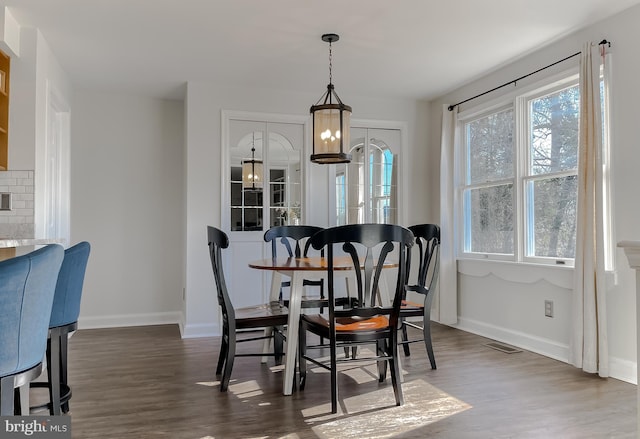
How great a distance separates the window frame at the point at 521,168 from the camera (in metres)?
3.52

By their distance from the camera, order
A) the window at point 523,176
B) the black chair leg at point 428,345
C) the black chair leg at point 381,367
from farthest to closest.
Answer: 1. the window at point 523,176
2. the black chair leg at point 428,345
3. the black chair leg at point 381,367

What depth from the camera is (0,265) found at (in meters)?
1.34

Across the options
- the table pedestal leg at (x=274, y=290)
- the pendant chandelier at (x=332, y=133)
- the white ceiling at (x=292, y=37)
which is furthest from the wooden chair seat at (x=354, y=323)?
the white ceiling at (x=292, y=37)

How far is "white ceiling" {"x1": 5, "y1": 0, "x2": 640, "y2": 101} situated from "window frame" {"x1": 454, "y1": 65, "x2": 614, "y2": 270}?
13.1 inches

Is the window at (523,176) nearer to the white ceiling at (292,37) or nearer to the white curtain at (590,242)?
the white curtain at (590,242)

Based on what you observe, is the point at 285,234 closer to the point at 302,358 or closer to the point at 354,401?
the point at 302,358

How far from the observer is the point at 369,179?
5578mm

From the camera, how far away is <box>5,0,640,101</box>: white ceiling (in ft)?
10.9

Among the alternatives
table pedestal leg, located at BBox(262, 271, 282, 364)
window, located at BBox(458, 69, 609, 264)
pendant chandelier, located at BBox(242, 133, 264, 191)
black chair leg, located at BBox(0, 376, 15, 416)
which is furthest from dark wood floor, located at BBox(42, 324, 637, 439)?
pendant chandelier, located at BBox(242, 133, 264, 191)

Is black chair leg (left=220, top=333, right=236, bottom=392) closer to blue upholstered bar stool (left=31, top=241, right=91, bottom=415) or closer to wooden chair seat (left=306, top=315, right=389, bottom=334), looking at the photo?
wooden chair seat (left=306, top=315, right=389, bottom=334)

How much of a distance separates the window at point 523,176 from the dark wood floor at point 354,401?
3.32ft

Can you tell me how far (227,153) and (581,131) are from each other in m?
3.21

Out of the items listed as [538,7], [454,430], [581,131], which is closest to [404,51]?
[538,7]

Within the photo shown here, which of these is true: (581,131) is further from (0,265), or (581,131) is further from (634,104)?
(0,265)
